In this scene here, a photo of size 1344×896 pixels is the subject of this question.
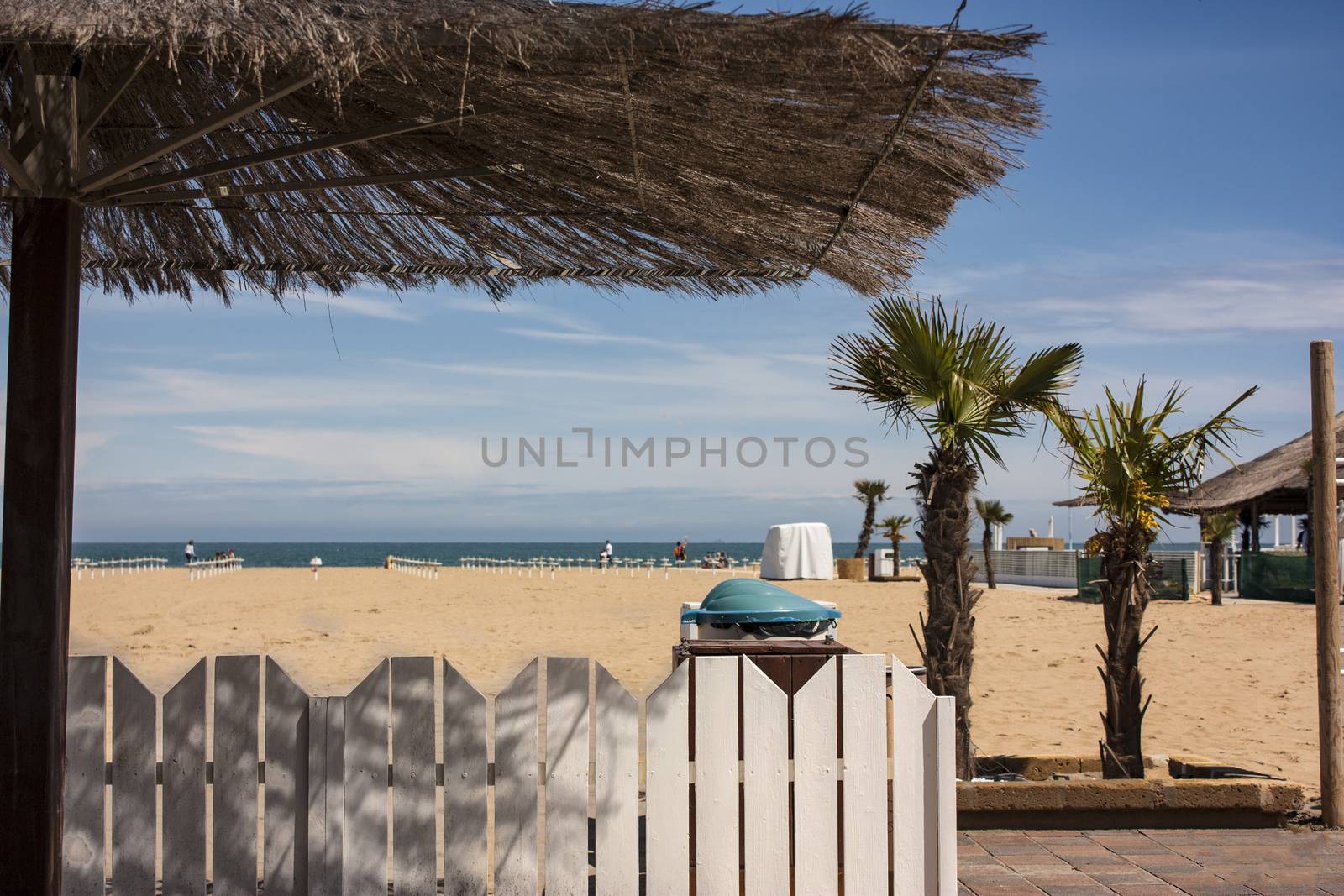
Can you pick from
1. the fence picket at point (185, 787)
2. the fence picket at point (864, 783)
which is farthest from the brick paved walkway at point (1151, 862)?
the fence picket at point (185, 787)

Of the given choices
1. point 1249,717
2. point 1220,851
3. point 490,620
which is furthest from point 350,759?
point 490,620

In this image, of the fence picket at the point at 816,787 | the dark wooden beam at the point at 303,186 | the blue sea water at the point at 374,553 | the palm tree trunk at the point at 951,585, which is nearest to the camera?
the dark wooden beam at the point at 303,186

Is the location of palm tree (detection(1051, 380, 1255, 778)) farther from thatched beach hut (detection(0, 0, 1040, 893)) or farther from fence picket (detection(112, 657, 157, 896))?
fence picket (detection(112, 657, 157, 896))

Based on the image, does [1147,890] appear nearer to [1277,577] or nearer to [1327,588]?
[1327,588]

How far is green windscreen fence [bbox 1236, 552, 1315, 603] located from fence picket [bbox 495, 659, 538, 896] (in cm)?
2287

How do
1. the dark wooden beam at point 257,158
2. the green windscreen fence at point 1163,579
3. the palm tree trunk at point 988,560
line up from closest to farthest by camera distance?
1. the dark wooden beam at point 257,158
2. the green windscreen fence at point 1163,579
3. the palm tree trunk at point 988,560

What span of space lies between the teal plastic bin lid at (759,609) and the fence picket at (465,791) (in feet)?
5.88

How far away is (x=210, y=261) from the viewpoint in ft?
14.9

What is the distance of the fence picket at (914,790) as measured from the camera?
344 centimetres

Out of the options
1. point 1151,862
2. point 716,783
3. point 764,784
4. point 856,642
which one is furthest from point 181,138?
point 856,642

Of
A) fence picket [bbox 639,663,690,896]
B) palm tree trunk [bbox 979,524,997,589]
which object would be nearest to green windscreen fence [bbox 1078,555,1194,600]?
palm tree trunk [bbox 979,524,997,589]

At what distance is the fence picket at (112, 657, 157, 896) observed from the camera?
3.39m

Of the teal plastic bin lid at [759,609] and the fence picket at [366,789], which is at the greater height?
the teal plastic bin lid at [759,609]

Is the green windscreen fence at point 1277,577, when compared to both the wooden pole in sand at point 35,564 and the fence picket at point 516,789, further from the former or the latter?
the wooden pole in sand at point 35,564
